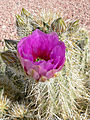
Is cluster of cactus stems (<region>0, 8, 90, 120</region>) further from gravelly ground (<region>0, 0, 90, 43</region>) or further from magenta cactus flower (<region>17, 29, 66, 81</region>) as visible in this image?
gravelly ground (<region>0, 0, 90, 43</region>)

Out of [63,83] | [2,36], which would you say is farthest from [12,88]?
[2,36]

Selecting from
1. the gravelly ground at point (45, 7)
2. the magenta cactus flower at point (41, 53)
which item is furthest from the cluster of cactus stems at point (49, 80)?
the gravelly ground at point (45, 7)

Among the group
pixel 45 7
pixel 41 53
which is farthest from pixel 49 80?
pixel 45 7

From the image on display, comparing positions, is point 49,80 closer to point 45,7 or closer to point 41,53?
point 41,53

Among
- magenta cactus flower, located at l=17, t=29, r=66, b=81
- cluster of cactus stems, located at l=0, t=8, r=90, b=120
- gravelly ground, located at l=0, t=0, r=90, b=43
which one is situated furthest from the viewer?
gravelly ground, located at l=0, t=0, r=90, b=43

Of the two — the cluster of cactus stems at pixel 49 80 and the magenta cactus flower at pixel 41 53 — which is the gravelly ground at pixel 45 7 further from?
the magenta cactus flower at pixel 41 53

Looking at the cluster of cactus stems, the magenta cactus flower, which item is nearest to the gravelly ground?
the cluster of cactus stems
